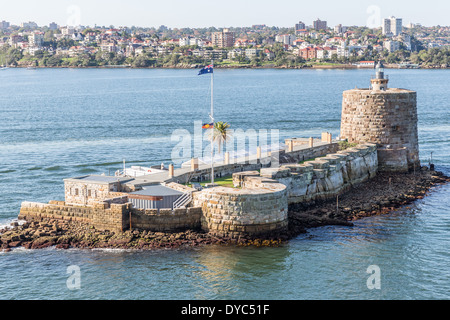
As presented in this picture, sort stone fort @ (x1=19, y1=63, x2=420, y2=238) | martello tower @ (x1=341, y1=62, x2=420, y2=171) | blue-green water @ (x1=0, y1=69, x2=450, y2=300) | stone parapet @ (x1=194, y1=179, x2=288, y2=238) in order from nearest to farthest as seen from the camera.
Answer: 1. blue-green water @ (x1=0, y1=69, x2=450, y2=300)
2. stone parapet @ (x1=194, y1=179, x2=288, y2=238)
3. stone fort @ (x1=19, y1=63, x2=420, y2=238)
4. martello tower @ (x1=341, y1=62, x2=420, y2=171)

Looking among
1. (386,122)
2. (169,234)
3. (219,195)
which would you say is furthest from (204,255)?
(386,122)

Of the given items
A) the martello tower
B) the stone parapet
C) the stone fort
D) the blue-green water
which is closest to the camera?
the blue-green water

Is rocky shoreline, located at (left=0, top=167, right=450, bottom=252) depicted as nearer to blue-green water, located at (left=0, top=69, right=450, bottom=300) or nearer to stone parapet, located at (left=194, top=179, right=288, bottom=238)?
stone parapet, located at (left=194, top=179, right=288, bottom=238)

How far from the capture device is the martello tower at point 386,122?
44.9 metres

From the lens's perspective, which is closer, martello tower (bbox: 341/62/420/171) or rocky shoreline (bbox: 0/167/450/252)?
rocky shoreline (bbox: 0/167/450/252)

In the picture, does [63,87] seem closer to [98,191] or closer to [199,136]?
[199,136]

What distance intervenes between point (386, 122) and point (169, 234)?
21385 millimetres

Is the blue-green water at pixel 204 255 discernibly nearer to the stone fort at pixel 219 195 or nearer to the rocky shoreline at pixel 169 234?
the rocky shoreline at pixel 169 234

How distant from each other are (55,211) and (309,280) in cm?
1382

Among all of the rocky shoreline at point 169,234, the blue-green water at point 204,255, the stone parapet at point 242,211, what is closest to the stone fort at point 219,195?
the stone parapet at point 242,211

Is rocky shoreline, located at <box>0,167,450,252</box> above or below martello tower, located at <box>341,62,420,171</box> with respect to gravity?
below

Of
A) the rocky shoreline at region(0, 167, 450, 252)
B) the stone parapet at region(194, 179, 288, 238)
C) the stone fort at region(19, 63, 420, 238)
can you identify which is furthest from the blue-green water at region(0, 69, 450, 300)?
the stone fort at region(19, 63, 420, 238)

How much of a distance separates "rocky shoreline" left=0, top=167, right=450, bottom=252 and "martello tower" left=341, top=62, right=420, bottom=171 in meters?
6.97

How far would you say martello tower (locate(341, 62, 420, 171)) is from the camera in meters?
44.9
